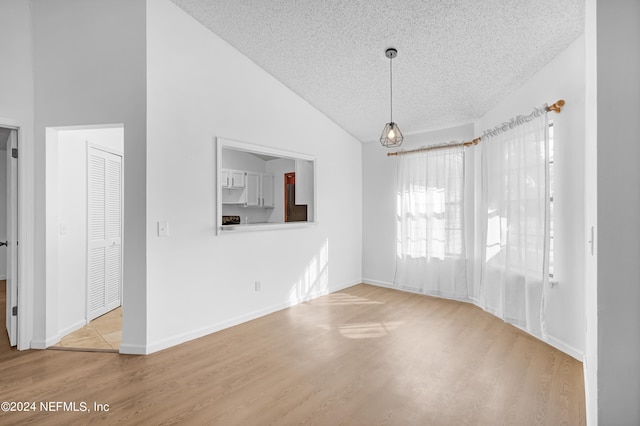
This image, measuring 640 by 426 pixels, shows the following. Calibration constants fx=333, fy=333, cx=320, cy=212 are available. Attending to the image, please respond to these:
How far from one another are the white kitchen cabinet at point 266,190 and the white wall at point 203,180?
33.4 inches

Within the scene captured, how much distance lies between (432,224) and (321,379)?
3123mm

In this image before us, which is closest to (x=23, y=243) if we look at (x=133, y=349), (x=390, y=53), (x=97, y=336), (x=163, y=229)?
(x=97, y=336)

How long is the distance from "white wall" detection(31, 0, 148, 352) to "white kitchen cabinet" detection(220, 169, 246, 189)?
170 cm

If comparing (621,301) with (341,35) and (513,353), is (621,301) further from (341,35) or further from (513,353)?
(341,35)

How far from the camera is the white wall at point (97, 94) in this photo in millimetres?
3068

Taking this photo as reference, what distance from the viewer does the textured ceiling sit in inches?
112

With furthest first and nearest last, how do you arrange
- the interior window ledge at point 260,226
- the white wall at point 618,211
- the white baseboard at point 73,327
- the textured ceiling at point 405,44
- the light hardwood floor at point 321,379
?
the interior window ledge at point 260,226, the white baseboard at point 73,327, the textured ceiling at point 405,44, the light hardwood floor at point 321,379, the white wall at point 618,211

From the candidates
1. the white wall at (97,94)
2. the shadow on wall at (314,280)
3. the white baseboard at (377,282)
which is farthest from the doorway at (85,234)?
the white baseboard at (377,282)

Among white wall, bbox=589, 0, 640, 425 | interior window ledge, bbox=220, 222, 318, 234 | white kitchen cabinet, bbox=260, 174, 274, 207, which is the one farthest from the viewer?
white kitchen cabinet, bbox=260, 174, 274, 207

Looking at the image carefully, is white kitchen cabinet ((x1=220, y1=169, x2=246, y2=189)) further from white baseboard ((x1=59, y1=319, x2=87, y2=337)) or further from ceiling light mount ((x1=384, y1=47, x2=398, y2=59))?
ceiling light mount ((x1=384, y1=47, x2=398, y2=59))

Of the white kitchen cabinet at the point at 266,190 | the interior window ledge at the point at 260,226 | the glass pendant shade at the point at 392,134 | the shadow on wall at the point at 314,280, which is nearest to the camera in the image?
the glass pendant shade at the point at 392,134

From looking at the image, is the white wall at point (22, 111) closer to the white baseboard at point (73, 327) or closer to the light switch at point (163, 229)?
the white baseboard at point (73, 327)

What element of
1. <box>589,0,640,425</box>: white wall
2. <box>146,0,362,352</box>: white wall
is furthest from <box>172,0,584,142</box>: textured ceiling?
<box>589,0,640,425</box>: white wall

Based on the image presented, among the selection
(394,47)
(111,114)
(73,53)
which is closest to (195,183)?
(111,114)
